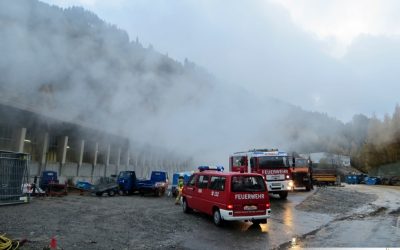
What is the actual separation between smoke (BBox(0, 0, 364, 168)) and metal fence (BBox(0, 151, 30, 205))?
2615 millimetres

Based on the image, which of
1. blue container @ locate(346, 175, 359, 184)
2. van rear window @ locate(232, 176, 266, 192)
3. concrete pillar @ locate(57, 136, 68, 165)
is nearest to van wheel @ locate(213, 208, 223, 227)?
van rear window @ locate(232, 176, 266, 192)

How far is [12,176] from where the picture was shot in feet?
43.9

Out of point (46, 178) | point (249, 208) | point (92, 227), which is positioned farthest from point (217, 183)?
point (46, 178)

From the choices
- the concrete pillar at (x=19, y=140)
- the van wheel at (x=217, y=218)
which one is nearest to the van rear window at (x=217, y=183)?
the van wheel at (x=217, y=218)

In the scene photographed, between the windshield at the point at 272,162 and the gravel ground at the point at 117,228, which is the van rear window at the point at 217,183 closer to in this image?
the gravel ground at the point at 117,228

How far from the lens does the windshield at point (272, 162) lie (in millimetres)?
17203

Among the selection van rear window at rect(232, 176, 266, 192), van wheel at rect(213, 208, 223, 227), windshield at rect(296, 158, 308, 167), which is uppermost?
windshield at rect(296, 158, 308, 167)

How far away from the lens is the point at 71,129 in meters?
22.2

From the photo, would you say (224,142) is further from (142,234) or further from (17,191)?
(142,234)

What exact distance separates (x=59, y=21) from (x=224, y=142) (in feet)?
52.8

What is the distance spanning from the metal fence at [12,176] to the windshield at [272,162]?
1028 cm

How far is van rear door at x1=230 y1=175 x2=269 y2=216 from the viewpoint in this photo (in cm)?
1004

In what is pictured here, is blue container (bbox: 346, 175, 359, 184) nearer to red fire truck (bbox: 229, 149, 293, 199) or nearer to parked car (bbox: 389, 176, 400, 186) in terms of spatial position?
parked car (bbox: 389, 176, 400, 186)

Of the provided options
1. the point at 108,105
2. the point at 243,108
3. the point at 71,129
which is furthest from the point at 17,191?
the point at 243,108
